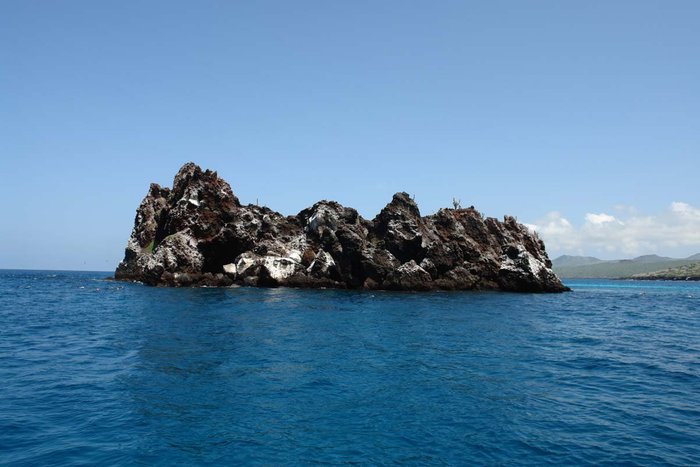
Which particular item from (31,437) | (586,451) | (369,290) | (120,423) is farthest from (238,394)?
(369,290)

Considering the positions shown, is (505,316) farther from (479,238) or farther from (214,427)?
(479,238)

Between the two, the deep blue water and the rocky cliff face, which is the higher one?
the rocky cliff face

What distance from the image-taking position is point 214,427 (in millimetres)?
14602

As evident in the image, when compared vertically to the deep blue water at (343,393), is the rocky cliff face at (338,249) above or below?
above

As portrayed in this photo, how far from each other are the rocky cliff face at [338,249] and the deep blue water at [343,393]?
40.0m

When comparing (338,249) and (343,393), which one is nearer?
(343,393)

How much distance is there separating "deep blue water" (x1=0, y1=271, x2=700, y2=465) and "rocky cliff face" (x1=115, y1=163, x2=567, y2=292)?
40.0 m

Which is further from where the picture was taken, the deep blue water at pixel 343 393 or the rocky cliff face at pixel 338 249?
the rocky cliff face at pixel 338 249

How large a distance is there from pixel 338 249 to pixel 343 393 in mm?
60298

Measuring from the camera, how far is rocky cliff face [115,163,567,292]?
252 feet

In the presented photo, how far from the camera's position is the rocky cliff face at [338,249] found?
3027 inches

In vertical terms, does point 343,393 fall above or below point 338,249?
below

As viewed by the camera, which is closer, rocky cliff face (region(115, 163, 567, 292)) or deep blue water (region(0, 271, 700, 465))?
deep blue water (region(0, 271, 700, 465))

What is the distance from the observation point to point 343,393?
1841 centimetres
